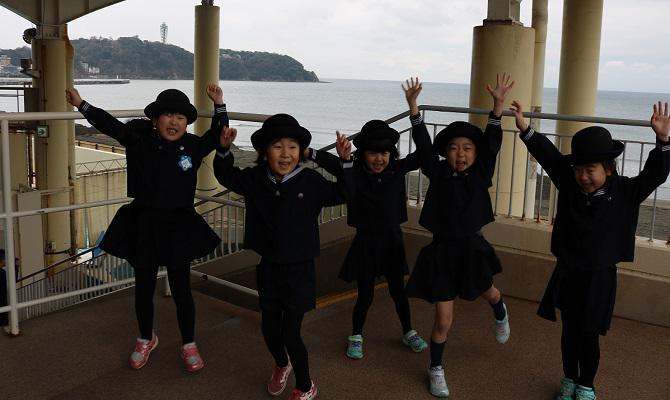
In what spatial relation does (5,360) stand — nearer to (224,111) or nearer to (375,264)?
(224,111)

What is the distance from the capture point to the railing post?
3.58 metres

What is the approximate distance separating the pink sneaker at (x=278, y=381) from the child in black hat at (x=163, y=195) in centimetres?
45

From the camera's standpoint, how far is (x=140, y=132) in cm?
336

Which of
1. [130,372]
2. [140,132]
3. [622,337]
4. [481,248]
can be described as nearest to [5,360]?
[130,372]

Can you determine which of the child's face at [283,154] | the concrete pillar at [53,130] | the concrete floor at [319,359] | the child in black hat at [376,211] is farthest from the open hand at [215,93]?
the concrete pillar at [53,130]

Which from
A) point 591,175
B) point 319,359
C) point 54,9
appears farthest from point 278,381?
point 54,9

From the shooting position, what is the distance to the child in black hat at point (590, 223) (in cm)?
297

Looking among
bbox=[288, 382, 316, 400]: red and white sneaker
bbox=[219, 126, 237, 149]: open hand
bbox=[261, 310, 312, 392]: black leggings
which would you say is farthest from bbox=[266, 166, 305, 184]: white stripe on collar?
bbox=[288, 382, 316, 400]: red and white sneaker

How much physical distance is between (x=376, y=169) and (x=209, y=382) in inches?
54.3

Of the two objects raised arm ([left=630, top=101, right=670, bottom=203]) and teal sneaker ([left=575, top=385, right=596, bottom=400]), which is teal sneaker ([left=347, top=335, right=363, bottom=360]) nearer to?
teal sneaker ([left=575, top=385, right=596, bottom=400])

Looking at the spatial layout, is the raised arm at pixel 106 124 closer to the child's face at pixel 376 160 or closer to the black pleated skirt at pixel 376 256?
the child's face at pixel 376 160

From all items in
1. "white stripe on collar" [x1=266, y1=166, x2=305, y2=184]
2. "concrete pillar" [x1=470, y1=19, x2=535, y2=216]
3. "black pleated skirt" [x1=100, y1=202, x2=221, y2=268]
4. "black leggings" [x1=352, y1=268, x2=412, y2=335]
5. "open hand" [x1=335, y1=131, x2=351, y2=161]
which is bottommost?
"black leggings" [x1=352, y1=268, x2=412, y2=335]

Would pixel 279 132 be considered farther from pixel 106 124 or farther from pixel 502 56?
pixel 502 56

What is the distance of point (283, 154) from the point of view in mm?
2975
